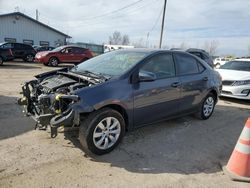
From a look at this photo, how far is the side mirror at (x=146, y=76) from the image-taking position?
14.0 ft

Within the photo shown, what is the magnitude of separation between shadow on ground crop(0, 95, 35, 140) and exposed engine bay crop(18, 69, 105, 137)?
56cm

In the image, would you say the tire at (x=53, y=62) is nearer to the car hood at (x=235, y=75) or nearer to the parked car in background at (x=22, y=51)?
the parked car in background at (x=22, y=51)

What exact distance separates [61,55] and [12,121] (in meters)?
14.4

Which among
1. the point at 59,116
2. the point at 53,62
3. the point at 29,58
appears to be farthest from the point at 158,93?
the point at 29,58

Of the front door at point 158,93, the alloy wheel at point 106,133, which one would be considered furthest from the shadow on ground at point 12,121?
the front door at point 158,93

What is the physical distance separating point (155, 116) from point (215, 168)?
1396 mm

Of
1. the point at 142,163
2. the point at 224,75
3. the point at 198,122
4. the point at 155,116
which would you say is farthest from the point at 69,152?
the point at 224,75

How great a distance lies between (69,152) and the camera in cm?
404

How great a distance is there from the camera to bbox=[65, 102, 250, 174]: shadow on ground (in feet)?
12.5

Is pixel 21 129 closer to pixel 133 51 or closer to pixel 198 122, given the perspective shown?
pixel 133 51

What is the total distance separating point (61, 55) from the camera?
1909cm

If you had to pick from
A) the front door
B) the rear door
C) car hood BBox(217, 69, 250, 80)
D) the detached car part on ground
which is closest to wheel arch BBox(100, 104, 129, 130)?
the detached car part on ground

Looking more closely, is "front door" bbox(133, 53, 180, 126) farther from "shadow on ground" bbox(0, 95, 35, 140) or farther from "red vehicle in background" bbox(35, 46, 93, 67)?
"red vehicle in background" bbox(35, 46, 93, 67)

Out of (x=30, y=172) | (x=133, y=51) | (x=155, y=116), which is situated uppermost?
(x=133, y=51)
